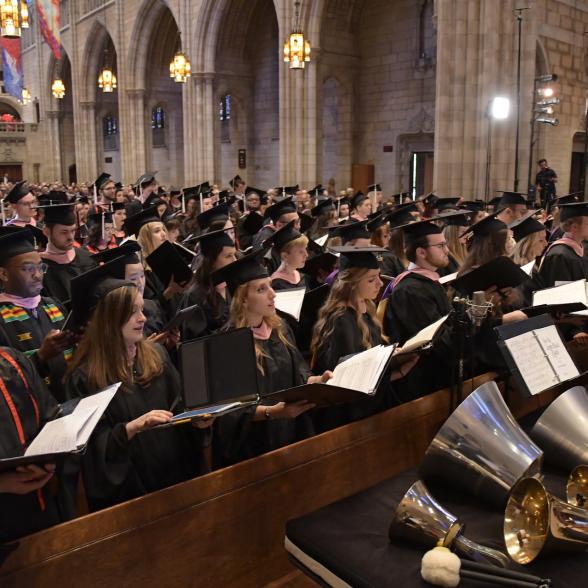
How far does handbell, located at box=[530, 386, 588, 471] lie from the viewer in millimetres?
2420

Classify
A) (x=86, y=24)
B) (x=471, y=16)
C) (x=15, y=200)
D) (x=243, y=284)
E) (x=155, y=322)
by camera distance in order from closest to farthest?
(x=243, y=284) < (x=155, y=322) < (x=15, y=200) < (x=471, y=16) < (x=86, y=24)

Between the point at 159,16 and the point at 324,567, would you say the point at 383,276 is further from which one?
the point at 159,16

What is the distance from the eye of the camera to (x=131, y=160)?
25.4 meters

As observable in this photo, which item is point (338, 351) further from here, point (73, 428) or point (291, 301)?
point (73, 428)

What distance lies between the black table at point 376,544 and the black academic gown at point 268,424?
0.71 meters

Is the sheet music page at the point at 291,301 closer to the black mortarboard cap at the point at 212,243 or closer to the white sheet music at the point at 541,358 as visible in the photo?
the black mortarboard cap at the point at 212,243

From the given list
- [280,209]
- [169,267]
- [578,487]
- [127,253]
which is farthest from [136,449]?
[280,209]

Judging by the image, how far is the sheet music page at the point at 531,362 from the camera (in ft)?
9.16

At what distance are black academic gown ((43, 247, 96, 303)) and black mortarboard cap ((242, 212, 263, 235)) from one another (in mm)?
3242

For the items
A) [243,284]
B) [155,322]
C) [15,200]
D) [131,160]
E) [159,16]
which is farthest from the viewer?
[131,160]

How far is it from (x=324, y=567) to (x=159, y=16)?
2511 cm

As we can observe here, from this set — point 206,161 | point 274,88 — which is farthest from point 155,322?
point 274,88

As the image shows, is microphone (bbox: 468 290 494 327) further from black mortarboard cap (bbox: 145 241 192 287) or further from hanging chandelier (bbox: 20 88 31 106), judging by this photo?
hanging chandelier (bbox: 20 88 31 106)

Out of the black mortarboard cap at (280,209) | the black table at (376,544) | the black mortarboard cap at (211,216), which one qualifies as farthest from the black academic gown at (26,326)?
the black mortarboard cap at (280,209)
